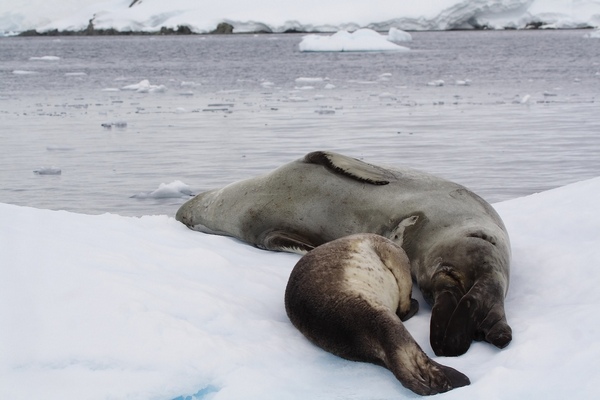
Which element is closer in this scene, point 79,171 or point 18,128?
point 79,171

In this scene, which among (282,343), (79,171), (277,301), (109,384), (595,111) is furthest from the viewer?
(595,111)

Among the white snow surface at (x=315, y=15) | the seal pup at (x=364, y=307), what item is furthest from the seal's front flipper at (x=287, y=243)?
the white snow surface at (x=315, y=15)

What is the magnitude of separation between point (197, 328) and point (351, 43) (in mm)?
37537

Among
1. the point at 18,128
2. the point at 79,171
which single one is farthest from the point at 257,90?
the point at 79,171

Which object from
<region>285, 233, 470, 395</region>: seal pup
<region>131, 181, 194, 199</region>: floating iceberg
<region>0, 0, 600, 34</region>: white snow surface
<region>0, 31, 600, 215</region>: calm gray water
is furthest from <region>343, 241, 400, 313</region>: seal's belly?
<region>0, 0, 600, 34</region>: white snow surface

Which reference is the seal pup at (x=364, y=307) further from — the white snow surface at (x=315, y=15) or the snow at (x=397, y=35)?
the white snow surface at (x=315, y=15)

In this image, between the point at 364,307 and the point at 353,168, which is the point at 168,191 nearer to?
the point at 353,168

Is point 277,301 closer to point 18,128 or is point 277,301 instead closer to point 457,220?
point 457,220

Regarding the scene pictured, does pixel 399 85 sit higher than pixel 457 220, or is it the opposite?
pixel 457 220

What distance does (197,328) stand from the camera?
9.25 ft

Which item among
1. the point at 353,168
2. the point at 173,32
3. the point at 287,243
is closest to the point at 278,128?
the point at 353,168

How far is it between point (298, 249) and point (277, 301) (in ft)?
2.88

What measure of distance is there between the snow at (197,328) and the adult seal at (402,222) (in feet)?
0.34

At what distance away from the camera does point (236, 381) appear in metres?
2.53
